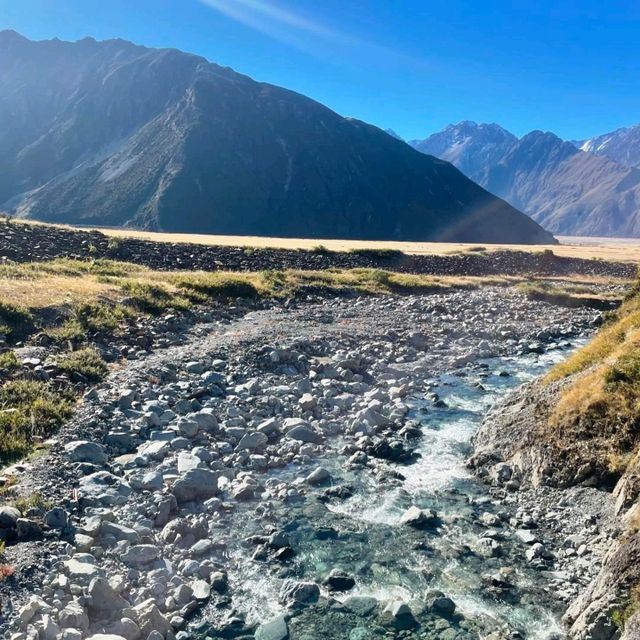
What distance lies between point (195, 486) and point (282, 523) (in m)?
2.20

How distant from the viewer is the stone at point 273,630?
908cm

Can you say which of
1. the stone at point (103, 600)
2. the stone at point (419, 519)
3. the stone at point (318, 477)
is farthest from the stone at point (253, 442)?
the stone at point (103, 600)

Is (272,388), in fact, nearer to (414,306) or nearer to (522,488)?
(522,488)

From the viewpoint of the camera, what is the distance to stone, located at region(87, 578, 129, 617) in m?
8.91

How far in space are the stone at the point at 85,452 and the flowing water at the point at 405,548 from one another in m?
4.05

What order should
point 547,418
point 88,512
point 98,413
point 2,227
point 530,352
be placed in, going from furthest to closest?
1. point 2,227
2. point 530,352
3. point 98,413
4. point 547,418
5. point 88,512

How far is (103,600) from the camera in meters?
8.98

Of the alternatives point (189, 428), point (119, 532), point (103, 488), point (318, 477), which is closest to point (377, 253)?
point (189, 428)

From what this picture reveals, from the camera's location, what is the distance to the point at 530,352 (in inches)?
1244

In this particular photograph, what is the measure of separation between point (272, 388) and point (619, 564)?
Answer: 13.8 meters

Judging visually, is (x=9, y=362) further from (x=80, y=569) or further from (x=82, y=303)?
(x=80, y=569)

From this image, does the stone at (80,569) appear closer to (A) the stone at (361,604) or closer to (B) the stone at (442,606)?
(A) the stone at (361,604)

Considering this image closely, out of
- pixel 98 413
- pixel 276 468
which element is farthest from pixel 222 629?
pixel 98 413

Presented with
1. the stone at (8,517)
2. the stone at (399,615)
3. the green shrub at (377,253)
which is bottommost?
the stone at (399,615)
